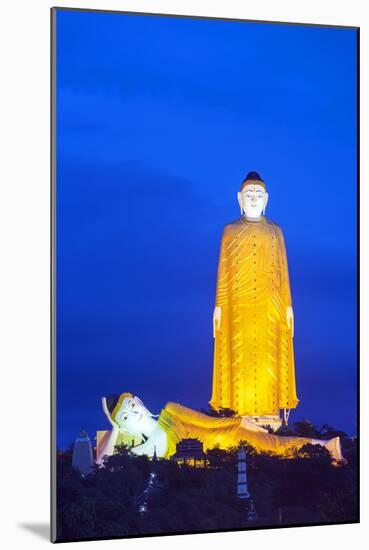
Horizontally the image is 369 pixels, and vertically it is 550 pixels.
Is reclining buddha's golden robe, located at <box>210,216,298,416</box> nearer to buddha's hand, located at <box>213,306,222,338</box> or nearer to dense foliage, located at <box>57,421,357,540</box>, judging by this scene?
buddha's hand, located at <box>213,306,222,338</box>

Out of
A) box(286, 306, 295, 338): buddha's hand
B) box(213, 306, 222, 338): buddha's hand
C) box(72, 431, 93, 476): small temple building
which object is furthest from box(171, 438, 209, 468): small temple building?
box(286, 306, 295, 338): buddha's hand

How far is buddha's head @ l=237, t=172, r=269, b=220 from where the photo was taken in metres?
10.2

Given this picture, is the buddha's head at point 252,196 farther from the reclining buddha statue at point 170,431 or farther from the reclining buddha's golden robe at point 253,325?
the reclining buddha statue at point 170,431

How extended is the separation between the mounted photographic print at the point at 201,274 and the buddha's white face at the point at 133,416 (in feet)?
0.04

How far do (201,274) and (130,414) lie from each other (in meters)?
1.04

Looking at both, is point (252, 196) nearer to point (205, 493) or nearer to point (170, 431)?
point (170, 431)

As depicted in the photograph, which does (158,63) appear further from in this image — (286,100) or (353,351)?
(353,351)

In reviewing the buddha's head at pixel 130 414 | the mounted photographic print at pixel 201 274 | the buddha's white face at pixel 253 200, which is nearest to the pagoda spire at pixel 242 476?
the mounted photographic print at pixel 201 274

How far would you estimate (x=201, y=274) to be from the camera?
33.3 ft

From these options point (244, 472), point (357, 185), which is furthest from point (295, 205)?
point (244, 472)

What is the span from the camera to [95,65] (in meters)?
9.92

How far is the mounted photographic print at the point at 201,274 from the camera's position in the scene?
32.4 ft

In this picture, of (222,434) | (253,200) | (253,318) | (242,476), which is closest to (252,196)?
(253,200)

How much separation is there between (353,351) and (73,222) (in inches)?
85.2
